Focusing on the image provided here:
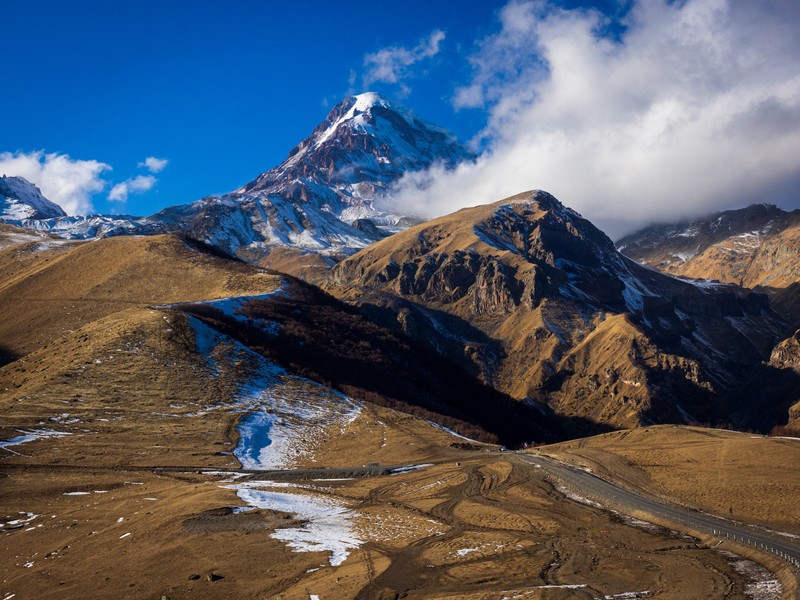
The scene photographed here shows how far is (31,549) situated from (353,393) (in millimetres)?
71014

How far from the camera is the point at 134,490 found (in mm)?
53000

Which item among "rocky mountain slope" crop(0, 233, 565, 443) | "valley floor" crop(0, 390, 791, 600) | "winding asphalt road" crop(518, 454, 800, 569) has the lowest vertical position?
"winding asphalt road" crop(518, 454, 800, 569)

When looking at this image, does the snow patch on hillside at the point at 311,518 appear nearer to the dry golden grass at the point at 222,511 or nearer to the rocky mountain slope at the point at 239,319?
the dry golden grass at the point at 222,511

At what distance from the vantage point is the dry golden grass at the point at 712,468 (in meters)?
51.4

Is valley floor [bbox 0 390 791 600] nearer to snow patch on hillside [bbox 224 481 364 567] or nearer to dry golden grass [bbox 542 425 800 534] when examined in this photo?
snow patch on hillside [bbox 224 481 364 567]

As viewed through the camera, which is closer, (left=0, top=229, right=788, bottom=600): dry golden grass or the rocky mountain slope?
(left=0, top=229, right=788, bottom=600): dry golden grass

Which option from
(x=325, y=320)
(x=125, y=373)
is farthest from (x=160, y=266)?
(x=125, y=373)

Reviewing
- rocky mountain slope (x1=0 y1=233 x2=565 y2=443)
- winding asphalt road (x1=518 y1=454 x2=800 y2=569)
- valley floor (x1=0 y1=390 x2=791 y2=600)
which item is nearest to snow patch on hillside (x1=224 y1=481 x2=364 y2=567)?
valley floor (x1=0 y1=390 x2=791 y2=600)

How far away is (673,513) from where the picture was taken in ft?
169

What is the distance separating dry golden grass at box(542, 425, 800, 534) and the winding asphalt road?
205 cm

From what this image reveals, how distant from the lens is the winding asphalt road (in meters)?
42.3

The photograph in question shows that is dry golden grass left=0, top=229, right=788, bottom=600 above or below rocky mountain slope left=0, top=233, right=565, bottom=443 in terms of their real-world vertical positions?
below

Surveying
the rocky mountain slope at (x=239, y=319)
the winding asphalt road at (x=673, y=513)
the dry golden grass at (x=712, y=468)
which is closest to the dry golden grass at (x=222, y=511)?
the winding asphalt road at (x=673, y=513)

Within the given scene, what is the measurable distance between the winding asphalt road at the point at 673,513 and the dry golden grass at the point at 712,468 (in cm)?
205
